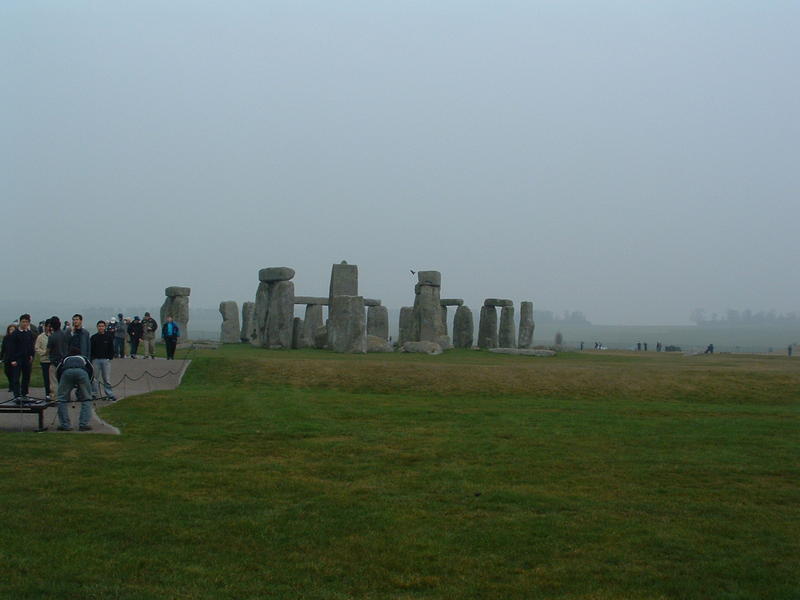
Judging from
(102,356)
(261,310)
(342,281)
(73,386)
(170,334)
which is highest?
(342,281)

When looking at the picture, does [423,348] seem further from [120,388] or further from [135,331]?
[120,388]

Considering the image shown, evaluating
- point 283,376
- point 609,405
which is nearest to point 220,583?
point 609,405

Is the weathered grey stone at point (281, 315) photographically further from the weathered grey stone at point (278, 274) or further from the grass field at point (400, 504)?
the grass field at point (400, 504)

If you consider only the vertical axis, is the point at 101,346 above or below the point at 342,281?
below

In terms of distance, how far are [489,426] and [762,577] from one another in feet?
23.1

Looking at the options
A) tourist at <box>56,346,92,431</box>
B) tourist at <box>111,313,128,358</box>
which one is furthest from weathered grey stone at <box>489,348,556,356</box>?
tourist at <box>56,346,92,431</box>

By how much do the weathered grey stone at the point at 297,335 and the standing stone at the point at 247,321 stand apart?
595cm

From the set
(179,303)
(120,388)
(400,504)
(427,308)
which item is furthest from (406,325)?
(400,504)

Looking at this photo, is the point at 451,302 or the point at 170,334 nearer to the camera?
the point at 170,334

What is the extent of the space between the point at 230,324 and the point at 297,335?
6557 millimetres

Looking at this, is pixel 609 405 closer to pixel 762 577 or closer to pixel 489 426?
pixel 489 426

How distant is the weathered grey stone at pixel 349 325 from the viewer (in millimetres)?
29516

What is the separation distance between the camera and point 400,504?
323 inches

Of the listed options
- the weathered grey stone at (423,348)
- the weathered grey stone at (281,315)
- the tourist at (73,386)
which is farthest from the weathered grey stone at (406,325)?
the tourist at (73,386)
